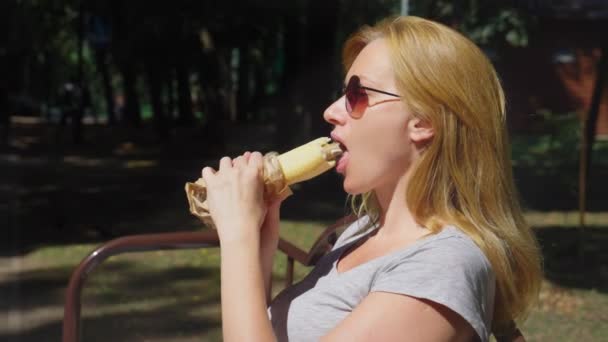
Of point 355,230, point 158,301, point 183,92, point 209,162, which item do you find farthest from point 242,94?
point 355,230

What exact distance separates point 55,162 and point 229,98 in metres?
20.8

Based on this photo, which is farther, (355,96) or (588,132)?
(588,132)

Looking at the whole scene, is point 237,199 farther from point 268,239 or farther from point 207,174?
point 268,239

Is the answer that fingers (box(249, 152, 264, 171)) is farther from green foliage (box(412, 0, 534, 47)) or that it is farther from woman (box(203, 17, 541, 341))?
green foliage (box(412, 0, 534, 47))

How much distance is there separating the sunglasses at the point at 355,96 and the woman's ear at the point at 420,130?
0.09 m

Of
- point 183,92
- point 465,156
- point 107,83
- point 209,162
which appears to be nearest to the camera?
point 465,156

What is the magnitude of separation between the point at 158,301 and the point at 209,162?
979 cm

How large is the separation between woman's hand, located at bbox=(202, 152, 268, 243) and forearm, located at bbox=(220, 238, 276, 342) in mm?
35

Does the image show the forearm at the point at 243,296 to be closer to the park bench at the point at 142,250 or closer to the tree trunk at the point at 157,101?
the park bench at the point at 142,250

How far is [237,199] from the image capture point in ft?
6.21

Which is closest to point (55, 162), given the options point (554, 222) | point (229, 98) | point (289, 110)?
point (289, 110)

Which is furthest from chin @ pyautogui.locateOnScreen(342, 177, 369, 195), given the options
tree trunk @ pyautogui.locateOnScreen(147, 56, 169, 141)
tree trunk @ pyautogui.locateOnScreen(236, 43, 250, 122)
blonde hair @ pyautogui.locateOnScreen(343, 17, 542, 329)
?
Answer: tree trunk @ pyautogui.locateOnScreen(236, 43, 250, 122)

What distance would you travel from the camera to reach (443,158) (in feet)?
6.22

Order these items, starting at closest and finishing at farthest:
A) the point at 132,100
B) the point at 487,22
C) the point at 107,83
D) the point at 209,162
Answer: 1. the point at 487,22
2. the point at 209,162
3. the point at 132,100
4. the point at 107,83
